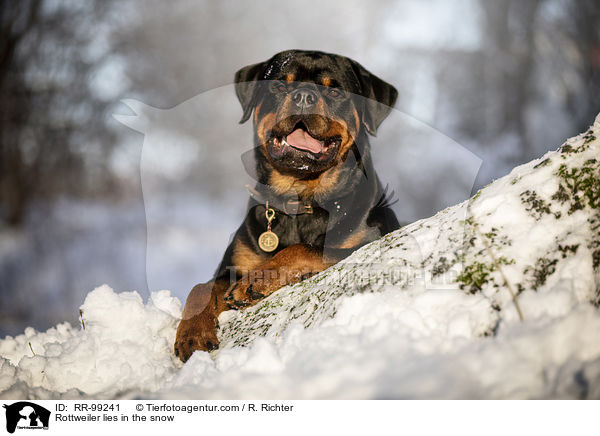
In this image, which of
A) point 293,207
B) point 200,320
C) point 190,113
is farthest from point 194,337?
point 190,113

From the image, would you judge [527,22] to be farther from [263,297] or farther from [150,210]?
[150,210]

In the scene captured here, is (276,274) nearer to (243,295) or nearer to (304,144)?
(243,295)

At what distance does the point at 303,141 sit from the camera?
1.84 meters

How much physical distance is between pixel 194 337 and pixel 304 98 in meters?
1.19

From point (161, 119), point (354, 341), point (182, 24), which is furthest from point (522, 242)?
point (182, 24)

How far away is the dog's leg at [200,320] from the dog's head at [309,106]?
27.1 inches

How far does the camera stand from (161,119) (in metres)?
1.98

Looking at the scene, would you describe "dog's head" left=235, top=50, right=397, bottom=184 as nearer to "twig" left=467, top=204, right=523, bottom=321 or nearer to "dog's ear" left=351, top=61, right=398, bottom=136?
"dog's ear" left=351, top=61, right=398, bottom=136

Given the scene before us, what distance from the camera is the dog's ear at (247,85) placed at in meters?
2.03

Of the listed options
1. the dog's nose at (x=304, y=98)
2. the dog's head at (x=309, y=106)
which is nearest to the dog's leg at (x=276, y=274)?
the dog's head at (x=309, y=106)

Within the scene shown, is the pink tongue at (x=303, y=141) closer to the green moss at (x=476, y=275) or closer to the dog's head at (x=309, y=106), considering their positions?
the dog's head at (x=309, y=106)

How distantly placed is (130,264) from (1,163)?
1.00 metres
